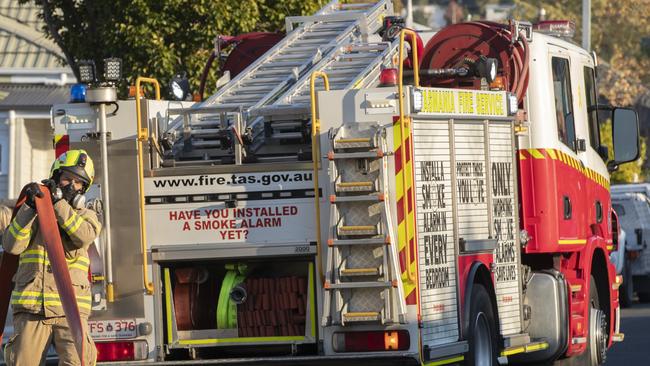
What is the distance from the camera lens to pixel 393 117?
999cm

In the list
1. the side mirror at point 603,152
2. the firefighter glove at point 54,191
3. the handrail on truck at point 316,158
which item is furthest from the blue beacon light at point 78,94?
the side mirror at point 603,152

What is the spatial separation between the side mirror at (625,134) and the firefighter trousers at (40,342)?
20.3 ft

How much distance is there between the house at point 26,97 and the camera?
34.4 metres

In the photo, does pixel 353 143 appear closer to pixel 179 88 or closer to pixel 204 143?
pixel 204 143

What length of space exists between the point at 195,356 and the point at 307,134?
164cm

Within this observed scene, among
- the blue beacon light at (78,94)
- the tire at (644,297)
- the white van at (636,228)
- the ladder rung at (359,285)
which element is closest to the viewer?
the ladder rung at (359,285)

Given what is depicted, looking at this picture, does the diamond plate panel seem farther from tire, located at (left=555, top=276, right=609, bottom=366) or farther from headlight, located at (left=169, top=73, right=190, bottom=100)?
tire, located at (left=555, top=276, right=609, bottom=366)

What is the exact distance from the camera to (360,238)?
9.84 metres

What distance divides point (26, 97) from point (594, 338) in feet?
75.4

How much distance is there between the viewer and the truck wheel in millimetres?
10836

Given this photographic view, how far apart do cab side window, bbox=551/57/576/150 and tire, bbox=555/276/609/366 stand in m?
1.38

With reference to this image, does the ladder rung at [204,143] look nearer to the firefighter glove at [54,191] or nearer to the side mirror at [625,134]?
the firefighter glove at [54,191]

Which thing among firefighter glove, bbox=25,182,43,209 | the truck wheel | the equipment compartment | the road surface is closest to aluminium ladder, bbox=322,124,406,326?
the equipment compartment

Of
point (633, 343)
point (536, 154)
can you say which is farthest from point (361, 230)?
point (633, 343)
